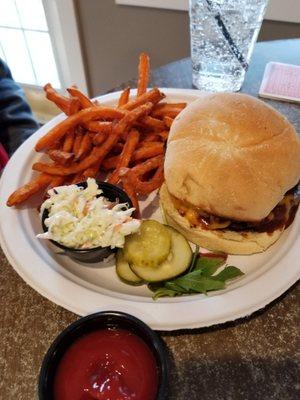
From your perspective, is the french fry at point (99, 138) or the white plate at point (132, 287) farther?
the french fry at point (99, 138)

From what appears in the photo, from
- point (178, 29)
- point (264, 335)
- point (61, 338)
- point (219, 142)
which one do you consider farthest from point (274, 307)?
point (178, 29)

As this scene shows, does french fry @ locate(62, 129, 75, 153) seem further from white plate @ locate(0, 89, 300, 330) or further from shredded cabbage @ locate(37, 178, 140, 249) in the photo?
shredded cabbage @ locate(37, 178, 140, 249)

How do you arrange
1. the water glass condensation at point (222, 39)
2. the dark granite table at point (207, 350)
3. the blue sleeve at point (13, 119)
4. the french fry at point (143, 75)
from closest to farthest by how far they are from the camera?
the dark granite table at point (207, 350) → the french fry at point (143, 75) → the water glass condensation at point (222, 39) → the blue sleeve at point (13, 119)

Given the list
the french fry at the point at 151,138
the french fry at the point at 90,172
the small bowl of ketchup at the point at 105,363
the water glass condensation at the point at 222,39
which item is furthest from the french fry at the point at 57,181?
the water glass condensation at the point at 222,39

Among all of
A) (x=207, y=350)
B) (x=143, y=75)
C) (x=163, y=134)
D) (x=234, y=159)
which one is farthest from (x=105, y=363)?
(x=143, y=75)

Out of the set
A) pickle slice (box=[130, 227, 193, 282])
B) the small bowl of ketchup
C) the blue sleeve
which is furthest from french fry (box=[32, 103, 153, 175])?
the blue sleeve

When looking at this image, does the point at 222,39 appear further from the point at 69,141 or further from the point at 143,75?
the point at 69,141

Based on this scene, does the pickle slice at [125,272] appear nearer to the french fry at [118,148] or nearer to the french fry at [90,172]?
the french fry at [90,172]
